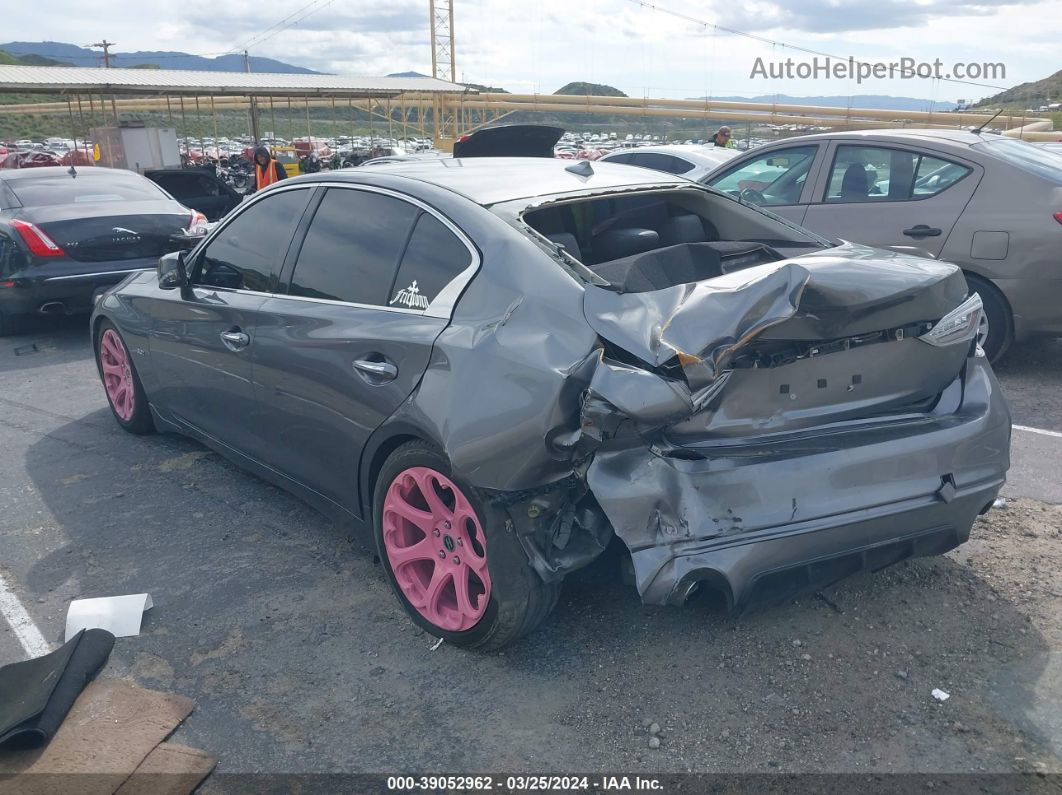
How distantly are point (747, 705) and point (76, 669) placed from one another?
2.23 meters

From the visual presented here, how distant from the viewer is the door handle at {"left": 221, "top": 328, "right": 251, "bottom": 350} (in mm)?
4177

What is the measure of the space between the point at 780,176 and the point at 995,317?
6.57 feet

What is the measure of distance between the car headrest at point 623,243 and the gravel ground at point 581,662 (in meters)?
1.31

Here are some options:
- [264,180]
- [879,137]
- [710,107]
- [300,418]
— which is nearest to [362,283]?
[300,418]

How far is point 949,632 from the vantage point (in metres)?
3.26

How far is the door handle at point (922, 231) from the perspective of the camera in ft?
20.8

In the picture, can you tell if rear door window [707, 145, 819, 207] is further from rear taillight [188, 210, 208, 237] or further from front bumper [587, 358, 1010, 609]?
rear taillight [188, 210, 208, 237]

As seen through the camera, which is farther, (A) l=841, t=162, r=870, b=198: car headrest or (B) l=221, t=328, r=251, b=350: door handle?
(A) l=841, t=162, r=870, b=198: car headrest

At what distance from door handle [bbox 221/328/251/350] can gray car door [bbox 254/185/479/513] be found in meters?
0.12

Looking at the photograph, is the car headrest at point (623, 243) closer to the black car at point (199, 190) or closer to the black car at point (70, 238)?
the black car at point (70, 238)

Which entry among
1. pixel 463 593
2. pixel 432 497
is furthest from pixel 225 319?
pixel 463 593

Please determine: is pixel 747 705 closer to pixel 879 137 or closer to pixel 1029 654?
pixel 1029 654

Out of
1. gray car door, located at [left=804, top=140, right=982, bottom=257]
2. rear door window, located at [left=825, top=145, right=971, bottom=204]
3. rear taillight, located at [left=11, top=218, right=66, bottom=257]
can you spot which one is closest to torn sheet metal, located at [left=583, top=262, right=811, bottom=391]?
gray car door, located at [left=804, top=140, right=982, bottom=257]

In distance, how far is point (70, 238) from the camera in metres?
8.26
